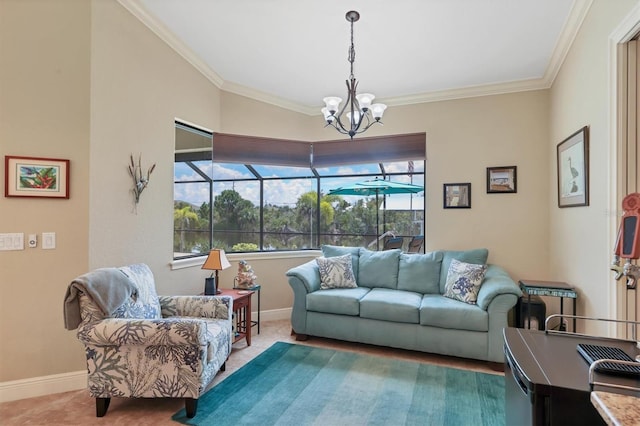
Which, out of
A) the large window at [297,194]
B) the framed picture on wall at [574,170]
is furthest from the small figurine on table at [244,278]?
the framed picture on wall at [574,170]

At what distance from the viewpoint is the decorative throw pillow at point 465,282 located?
3.17 meters

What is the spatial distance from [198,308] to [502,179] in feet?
12.0

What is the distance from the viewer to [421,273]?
145 inches

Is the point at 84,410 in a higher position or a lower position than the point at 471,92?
lower

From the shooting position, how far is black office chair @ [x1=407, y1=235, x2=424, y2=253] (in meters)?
4.27

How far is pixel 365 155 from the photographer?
4.42 metres

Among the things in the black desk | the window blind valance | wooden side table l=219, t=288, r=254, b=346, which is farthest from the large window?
the black desk

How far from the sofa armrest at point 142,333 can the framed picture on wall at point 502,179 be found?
3.58 metres

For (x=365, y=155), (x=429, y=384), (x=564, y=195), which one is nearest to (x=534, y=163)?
(x=564, y=195)

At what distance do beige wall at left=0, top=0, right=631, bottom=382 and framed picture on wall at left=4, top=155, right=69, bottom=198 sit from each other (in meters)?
0.05

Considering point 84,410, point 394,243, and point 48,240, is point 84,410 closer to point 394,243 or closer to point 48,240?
point 48,240

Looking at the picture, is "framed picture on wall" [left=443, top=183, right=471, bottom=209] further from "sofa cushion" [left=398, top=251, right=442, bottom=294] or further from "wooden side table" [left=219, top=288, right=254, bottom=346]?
"wooden side table" [left=219, top=288, right=254, bottom=346]

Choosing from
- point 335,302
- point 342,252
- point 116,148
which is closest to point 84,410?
point 116,148

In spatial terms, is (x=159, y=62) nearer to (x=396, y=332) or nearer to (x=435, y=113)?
(x=435, y=113)
